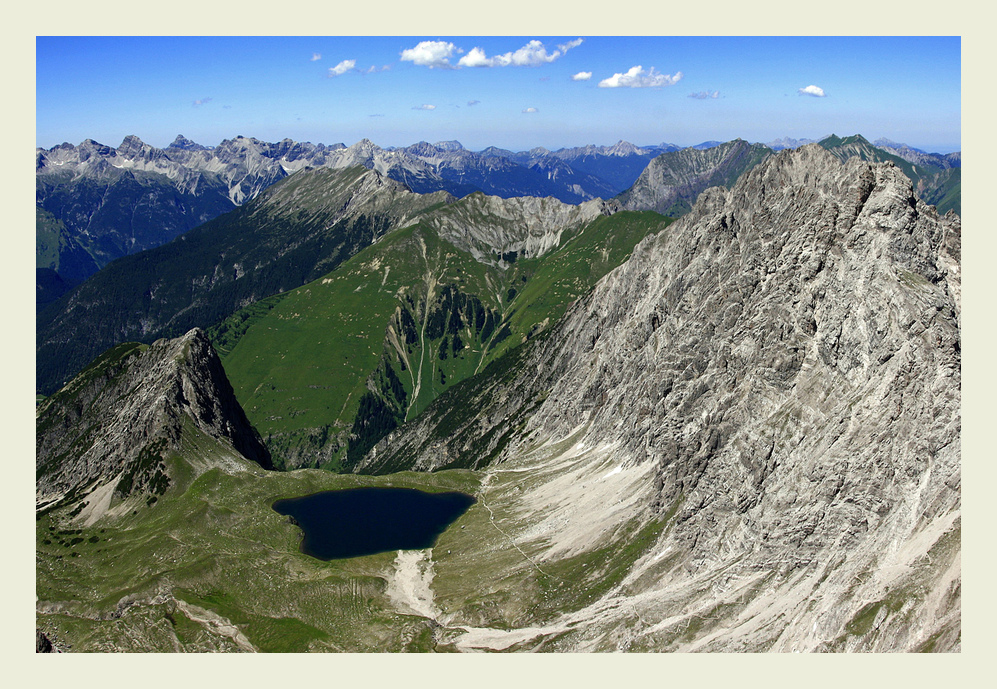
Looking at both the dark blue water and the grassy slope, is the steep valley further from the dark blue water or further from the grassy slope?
the dark blue water

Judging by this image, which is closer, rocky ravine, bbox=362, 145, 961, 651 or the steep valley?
rocky ravine, bbox=362, 145, 961, 651

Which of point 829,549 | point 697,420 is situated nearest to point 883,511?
point 829,549

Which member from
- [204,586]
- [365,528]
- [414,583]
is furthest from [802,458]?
[204,586]

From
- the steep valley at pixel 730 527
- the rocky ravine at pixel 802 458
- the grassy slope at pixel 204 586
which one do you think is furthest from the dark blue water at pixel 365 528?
the rocky ravine at pixel 802 458

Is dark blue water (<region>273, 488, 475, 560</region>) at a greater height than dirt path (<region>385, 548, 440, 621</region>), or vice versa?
dark blue water (<region>273, 488, 475, 560</region>)

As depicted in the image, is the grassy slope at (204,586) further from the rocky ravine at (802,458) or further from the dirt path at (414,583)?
the rocky ravine at (802,458)

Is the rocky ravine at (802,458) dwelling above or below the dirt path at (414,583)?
above

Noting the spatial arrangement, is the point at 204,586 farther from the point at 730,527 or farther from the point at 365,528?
the point at 730,527

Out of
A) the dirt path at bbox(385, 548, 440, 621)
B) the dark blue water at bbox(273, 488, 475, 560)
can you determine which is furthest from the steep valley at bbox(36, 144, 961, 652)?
the dark blue water at bbox(273, 488, 475, 560)
